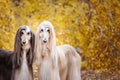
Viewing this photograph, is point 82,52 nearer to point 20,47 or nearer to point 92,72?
point 92,72

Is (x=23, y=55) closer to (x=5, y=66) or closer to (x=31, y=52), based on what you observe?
(x=31, y=52)

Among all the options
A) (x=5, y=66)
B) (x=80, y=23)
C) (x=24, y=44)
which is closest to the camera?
(x=24, y=44)

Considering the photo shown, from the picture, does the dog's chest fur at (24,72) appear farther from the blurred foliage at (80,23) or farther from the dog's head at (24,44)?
the blurred foliage at (80,23)

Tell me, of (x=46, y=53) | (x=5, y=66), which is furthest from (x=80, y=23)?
(x=5, y=66)

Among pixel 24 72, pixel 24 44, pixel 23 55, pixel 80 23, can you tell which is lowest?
pixel 24 72

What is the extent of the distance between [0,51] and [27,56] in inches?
17.6

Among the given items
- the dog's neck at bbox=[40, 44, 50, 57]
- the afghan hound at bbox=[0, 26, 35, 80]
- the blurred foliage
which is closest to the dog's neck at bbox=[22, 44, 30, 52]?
the afghan hound at bbox=[0, 26, 35, 80]

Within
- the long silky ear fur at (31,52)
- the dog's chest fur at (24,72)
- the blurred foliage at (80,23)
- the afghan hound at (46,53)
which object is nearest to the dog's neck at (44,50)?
the afghan hound at (46,53)

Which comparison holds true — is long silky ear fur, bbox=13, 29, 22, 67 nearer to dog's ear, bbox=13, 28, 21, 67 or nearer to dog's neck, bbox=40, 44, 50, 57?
dog's ear, bbox=13, 28, 21, 67

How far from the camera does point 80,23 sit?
7.81 meters

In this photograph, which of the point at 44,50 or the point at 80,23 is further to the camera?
the point at 80,23

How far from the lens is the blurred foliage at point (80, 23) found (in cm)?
753

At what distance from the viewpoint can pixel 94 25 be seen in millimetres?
7848

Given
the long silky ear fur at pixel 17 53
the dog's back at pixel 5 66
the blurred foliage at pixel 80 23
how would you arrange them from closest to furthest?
the long silky ear fur at pixel 17 53 < the dog's back at pixel 5 66 < the blurred foliage at pixel 80 23
